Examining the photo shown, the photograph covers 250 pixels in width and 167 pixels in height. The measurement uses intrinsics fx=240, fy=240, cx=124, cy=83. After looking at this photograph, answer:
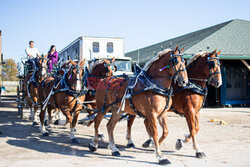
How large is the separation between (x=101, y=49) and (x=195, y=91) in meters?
9.15

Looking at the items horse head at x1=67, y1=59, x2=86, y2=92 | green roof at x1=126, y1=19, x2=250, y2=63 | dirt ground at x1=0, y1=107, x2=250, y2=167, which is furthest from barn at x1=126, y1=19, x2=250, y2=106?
horse head at x1=67, y1=59, x2=86, y2=92

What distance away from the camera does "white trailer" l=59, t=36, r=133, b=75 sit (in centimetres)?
1280

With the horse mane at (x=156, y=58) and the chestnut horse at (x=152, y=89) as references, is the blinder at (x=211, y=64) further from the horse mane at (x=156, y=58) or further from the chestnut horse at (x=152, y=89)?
the horse mane at (x=156, y=58)

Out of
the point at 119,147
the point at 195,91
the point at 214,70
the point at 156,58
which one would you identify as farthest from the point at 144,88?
the point at 119,147

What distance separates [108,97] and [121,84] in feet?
1.78

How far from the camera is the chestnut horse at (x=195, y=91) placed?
566 cm

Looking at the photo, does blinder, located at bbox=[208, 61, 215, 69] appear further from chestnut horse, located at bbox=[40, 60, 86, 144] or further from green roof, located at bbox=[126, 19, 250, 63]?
green roof, located at bbox=[126, 19, 250, 63]

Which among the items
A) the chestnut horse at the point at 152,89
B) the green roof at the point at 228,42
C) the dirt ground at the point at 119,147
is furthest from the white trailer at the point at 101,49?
the chestnut horse at the point at 152,89

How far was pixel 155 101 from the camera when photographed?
5059 mm

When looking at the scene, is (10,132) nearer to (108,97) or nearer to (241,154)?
(108,97)

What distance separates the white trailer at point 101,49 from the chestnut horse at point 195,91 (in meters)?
6.55

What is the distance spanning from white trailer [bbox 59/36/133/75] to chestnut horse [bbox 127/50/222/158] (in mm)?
6554

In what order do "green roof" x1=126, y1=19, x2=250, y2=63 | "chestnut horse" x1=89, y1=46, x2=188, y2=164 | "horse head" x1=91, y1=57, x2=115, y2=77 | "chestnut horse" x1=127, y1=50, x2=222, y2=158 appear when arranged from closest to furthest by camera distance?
"chestnut horse" x1=89, y1=46, x2=188, y2=164, "chestnut horse" x1=127, y1=50, x2=222, y2=158, "horse head" x1=91, y1=57, x2=115, y2=77, "green roof" x1=126, y1=19, x2=250, y2=63

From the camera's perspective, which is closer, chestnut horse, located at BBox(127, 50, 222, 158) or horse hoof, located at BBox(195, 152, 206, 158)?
horse hoof, located at BBox(195, 152, 206, 158)
